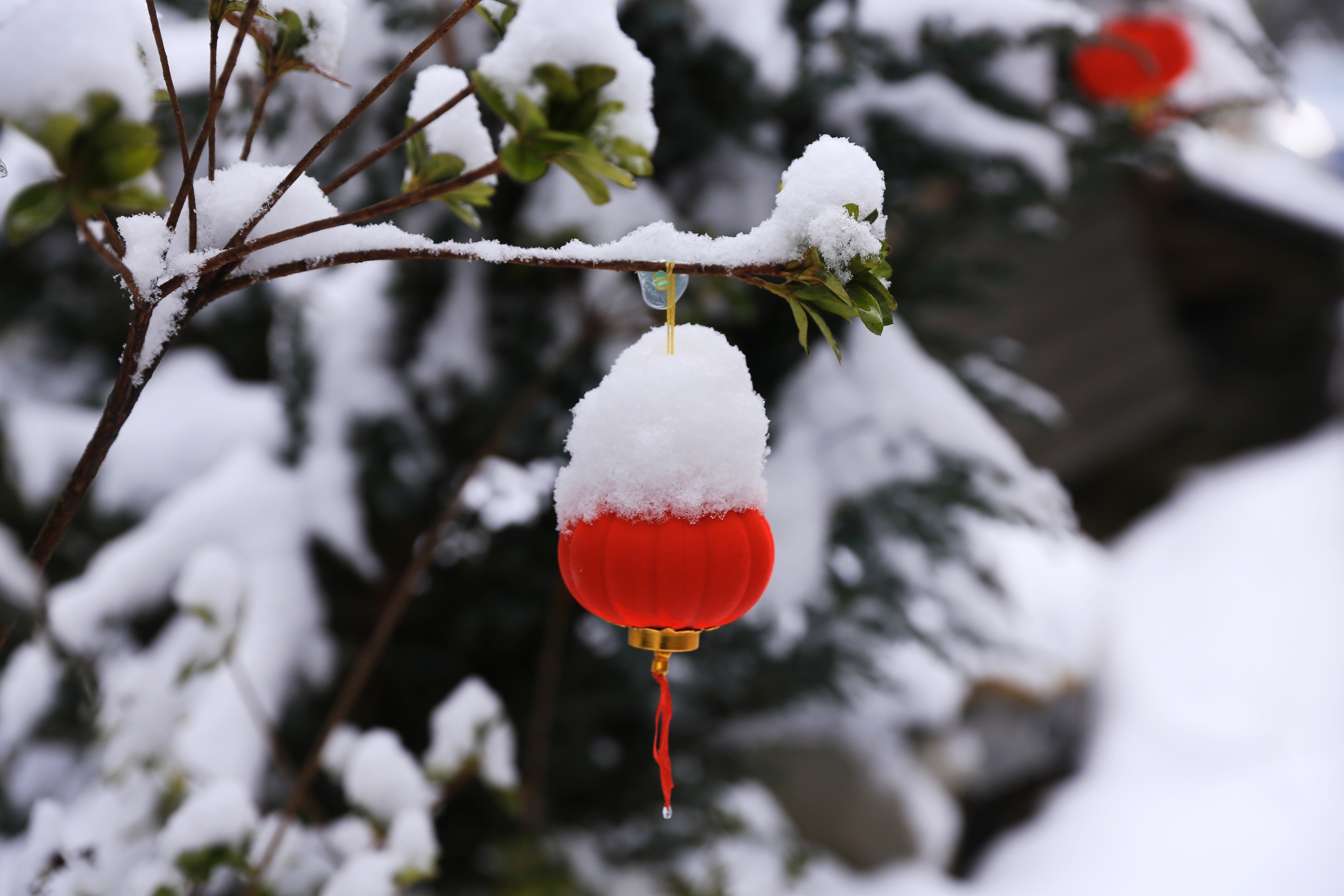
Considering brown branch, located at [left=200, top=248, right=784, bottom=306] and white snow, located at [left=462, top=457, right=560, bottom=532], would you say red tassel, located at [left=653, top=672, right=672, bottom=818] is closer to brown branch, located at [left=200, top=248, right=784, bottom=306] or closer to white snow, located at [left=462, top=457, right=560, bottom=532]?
brown branch, located at [left=200, top=248, right=784, bottom=306]

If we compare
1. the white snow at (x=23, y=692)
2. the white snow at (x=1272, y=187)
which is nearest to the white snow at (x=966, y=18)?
the white snow at (x=23, y=692)

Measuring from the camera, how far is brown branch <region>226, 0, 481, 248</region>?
0.42 meters

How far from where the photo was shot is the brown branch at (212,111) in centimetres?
42

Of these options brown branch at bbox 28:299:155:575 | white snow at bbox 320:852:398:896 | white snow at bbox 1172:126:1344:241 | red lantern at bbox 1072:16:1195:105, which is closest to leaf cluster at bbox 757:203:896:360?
brown branch at bbox 28:299:155:575

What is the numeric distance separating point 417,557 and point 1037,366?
3.90 metres

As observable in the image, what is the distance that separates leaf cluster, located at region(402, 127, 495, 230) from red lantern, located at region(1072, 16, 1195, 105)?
1.14 metres

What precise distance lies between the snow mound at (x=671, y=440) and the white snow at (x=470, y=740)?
59 centimetres

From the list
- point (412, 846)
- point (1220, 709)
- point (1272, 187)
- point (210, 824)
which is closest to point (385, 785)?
→ point (412, 846)

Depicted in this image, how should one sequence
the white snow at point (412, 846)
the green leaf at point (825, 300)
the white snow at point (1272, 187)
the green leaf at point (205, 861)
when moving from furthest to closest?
the white snow at point (1272, 187) → the white snow at point (412, 846) → the green leaf at point (205, 861) → the green leaf at point (825, 300)

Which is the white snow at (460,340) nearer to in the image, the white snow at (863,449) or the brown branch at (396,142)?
the white snow at (863,449)

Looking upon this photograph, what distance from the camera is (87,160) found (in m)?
0.33

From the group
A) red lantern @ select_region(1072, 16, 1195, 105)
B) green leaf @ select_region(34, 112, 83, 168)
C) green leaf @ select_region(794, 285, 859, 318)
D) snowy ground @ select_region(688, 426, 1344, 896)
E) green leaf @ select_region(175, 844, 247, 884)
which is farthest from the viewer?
snowy ground @ select_region(688, 426, 1344, 896)

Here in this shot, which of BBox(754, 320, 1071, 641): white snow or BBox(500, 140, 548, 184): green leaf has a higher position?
BBox(754, 320, 1071, 641): white snow

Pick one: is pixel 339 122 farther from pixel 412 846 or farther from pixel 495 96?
pixel 412 846
